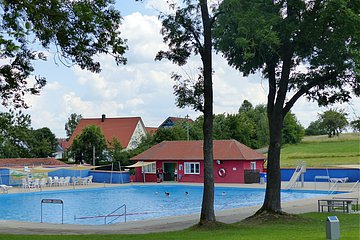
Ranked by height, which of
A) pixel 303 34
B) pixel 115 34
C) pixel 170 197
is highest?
pixel 303 34

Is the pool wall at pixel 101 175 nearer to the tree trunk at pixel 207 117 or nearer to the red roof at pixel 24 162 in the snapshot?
the red roof at pixel 24 162

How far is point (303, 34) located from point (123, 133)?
5649cm

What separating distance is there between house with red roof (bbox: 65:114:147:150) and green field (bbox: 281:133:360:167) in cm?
1964

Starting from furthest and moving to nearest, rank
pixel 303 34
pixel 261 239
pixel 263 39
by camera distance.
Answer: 1. pixel 303 34
2. pixel 263 39
3. pixel 261 239

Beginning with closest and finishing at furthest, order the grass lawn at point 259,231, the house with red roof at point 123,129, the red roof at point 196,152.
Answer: the grass lawn at point 259,231 → the red roof at point 196,152 → the house with red roof at point 123,129

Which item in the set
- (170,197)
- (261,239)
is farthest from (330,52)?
(170,197)

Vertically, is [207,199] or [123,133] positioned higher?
[123,133]

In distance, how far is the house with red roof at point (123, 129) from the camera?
6925cm

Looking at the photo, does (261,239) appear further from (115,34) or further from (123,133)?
(123,133)

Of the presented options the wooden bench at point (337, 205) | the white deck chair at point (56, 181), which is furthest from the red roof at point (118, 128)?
the wooden bench at point (337, 205)

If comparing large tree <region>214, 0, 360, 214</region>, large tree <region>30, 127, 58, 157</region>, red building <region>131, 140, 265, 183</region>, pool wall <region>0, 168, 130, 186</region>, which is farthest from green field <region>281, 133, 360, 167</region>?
large tree <region>214, 0, 360, 214</region>

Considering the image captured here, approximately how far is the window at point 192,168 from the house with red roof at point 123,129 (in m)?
24.9

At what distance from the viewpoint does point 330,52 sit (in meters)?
15.8

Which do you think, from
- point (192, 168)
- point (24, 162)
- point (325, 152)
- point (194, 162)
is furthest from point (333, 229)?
point (325, 152)
